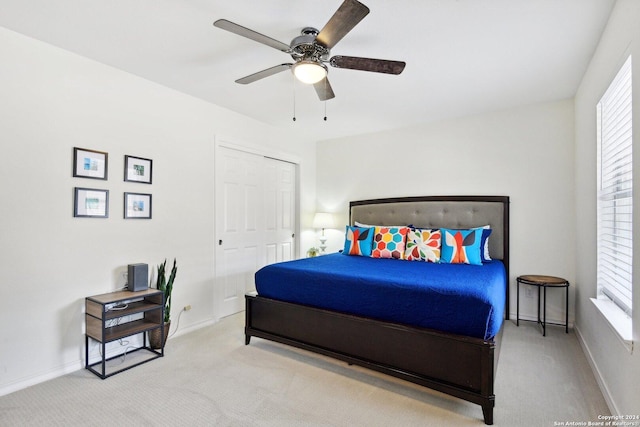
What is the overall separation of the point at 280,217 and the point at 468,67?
9.82 ft

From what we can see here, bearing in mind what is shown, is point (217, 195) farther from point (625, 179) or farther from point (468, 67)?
point (625, 179)

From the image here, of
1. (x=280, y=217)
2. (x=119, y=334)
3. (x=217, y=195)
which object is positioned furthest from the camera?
(x=280, y=217)

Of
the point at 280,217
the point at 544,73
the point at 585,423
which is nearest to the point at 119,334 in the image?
the point at 280,217

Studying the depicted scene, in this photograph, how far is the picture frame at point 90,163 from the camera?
8.50ft

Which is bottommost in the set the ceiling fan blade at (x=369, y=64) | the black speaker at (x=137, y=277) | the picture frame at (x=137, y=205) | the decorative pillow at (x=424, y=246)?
the black speaker at (x=137, y=277)

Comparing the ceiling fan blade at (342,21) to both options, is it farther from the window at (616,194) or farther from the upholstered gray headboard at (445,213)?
the upholstered gray headboard at (445,213)

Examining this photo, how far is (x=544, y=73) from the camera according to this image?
2.89 metres

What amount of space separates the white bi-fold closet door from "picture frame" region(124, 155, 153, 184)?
0.78 metres

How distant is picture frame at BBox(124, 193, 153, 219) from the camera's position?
9.56ft

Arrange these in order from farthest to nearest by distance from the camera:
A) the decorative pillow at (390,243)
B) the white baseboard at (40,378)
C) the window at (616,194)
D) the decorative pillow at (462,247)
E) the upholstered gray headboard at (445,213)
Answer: the upholstered gray headboard at (445,213), the decorative pillow at (390,243), the decorative pillow at (462,247), the white baseboard at (40,378), the window at (616,194)

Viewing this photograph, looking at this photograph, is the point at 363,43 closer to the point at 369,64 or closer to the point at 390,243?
the point at 369,64

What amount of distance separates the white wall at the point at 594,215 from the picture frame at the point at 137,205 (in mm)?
3470

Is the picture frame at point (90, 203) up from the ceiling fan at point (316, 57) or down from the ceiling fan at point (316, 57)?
down

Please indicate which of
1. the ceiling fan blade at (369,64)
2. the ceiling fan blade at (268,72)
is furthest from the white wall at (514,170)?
the ceiling fan blade at (268,72)
